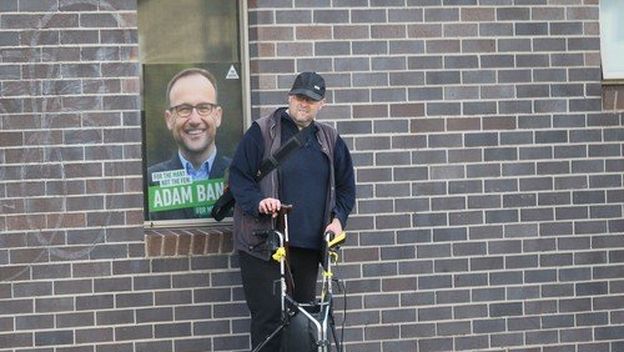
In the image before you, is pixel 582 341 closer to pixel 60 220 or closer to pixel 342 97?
pixel 342 97

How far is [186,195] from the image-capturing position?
894 cm

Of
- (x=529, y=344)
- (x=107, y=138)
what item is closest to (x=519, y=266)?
(x=529, y=344)

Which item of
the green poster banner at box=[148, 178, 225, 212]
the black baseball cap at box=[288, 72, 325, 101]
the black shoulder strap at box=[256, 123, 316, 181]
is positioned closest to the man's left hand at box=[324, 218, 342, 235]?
the black shoulder strap at box=[256, 123, 316, 181]

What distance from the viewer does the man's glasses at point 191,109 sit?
892 cm

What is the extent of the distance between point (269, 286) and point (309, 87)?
124 centimetres

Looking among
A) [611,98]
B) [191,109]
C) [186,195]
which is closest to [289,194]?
[186,195]

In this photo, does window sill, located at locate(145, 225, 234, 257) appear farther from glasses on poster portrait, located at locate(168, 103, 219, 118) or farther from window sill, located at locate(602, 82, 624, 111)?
window sill, located at locate(602, 82, 624, 111)

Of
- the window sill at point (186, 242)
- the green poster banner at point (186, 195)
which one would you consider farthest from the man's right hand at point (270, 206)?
the green poster banner at point (186, 195)

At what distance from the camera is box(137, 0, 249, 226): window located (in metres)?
8.87

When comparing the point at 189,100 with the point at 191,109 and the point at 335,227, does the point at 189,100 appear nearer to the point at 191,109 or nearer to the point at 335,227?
the point at 191,109

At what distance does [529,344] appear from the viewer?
9.36 m

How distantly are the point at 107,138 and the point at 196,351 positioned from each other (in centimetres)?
152

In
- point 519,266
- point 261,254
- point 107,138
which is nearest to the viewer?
point 261,254

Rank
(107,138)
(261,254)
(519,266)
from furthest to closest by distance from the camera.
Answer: (519,266), (107,138), (261,254)
